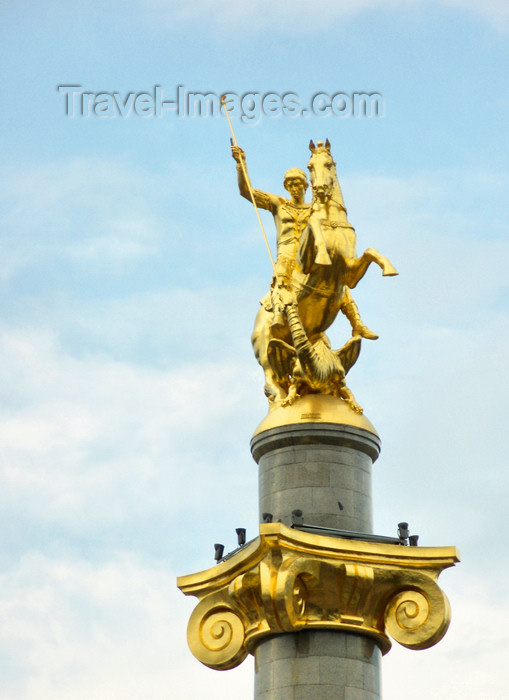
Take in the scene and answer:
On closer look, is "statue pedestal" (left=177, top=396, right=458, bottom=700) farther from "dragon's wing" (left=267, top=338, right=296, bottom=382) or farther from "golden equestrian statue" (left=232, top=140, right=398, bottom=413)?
"dragon's wing" (left=267, top=338, right=296, bottom=382)

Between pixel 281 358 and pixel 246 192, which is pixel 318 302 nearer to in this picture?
pixel 281 358

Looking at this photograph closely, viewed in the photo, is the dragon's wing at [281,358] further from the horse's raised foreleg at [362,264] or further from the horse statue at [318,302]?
the horse's raised foreleg at [362,264]

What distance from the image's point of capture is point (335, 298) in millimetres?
33281

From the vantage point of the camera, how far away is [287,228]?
35.2 meters

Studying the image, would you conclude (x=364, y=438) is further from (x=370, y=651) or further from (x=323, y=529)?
(x=370, y=651)

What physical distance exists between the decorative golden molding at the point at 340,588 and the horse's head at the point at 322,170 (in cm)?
857

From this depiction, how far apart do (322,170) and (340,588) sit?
10.2m

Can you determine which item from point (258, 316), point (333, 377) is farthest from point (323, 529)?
point (258, 316)

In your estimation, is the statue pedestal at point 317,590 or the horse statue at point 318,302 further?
the horse statue at point 318,302

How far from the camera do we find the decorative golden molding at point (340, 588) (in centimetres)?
2909

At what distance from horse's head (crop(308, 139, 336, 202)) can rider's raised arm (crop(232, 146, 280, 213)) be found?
2.72 metres

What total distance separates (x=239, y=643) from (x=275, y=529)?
344cm

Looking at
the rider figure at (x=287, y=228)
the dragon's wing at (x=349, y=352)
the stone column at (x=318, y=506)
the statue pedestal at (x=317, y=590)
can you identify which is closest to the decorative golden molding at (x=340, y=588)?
the statue pedestal at (x=317, y=590)

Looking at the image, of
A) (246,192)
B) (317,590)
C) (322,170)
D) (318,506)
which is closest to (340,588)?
(317,590)
